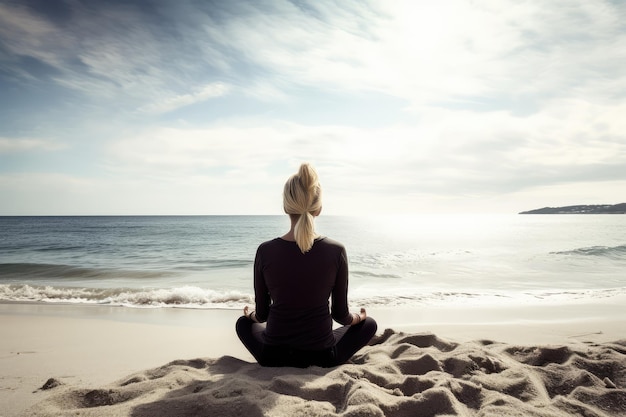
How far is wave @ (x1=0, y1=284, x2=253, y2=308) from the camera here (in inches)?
351

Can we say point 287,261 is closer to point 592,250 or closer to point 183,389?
point 183,389

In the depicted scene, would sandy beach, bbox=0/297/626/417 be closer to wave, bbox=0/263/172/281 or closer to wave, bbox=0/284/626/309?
wave, bbox=0/284/626/309

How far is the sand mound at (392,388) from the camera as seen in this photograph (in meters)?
2.56

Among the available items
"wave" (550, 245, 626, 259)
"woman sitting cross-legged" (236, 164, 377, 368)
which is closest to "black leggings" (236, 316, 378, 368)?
"woman sitting cross-legged" (236, 164, 377, 368)

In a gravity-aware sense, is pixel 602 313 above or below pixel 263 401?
below

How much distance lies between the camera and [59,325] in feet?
21.6

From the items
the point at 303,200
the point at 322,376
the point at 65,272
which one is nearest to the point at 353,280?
the point at 322,376

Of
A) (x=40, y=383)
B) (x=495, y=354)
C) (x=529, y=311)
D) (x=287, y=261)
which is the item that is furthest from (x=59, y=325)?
(x=529, y=311)

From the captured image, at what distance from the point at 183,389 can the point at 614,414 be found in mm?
3132

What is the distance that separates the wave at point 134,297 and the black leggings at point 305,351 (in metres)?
4.94

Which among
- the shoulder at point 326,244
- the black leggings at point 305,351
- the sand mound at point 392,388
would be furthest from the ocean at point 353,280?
the shoulder at point 326,244

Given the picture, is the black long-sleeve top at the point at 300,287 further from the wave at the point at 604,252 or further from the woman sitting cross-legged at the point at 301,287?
the wave at the point at 604,252

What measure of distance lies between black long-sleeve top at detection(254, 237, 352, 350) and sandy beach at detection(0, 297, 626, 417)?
1.06 ft

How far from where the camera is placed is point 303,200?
A: 3.22 meters
